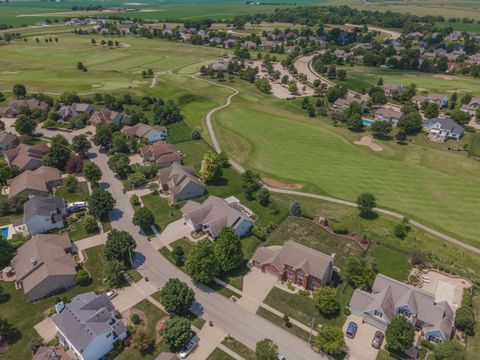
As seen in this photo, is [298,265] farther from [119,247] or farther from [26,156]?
[26,156]

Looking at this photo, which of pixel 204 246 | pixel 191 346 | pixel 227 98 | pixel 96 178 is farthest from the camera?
pixel 227 98

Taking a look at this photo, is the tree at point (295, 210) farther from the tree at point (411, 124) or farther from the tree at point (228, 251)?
the tree at point (411, 124)

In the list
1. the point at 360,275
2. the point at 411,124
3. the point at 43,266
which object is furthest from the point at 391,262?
the point at 411,124

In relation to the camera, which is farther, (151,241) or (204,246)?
(151,241)

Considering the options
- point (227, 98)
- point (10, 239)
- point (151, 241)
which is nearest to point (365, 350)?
point (151, 241)

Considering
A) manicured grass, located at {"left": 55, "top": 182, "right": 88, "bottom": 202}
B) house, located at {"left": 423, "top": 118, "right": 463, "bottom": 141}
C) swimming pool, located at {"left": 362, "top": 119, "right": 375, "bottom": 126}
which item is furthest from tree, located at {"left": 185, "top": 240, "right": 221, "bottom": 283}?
house, located at {"left": 423, "top": 118, "right": 463, "bottom": 141}

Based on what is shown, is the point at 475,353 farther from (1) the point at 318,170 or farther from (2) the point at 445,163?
(2) the point at 445,163
